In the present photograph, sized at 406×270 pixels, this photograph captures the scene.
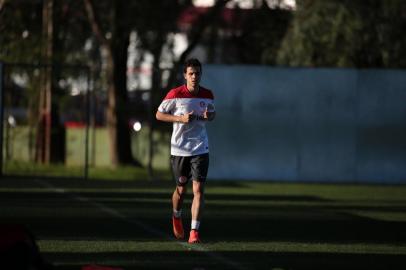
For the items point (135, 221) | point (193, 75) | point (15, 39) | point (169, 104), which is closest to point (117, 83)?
point (15, 39)

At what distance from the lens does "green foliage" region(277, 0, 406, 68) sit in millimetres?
30047

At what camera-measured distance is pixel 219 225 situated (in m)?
15.0

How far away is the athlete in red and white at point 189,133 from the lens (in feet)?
42.2

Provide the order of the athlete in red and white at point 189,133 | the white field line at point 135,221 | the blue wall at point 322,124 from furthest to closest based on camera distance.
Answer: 1. the blue wall at point 322,124
2. the athlete in red and white at point 189,133
3. the white field line at point 135,221

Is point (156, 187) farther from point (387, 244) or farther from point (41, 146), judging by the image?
→ point (387, 244)

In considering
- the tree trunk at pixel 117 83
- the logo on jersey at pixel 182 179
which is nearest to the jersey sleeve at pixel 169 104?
the logo on jersey at pixel 182 179

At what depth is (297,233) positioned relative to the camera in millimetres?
14219

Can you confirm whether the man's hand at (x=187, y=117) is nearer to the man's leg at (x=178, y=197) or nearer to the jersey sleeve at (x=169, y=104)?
the jersey sleeve at (x=169, y=104)

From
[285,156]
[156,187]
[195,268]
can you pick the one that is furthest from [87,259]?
[285,156]

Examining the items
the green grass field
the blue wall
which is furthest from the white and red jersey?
the blue wall

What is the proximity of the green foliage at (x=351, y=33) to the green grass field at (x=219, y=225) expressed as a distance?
6.94m

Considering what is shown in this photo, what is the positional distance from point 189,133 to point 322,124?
44.1 feet

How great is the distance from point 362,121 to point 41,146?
848 cm

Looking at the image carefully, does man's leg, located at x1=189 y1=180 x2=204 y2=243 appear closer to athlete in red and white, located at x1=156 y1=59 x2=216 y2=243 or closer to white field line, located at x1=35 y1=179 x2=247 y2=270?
athlete in red and white, located at x1=156 y1=59 x2=216 y2=243
